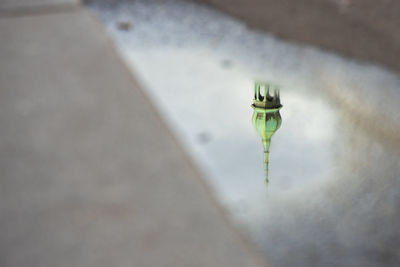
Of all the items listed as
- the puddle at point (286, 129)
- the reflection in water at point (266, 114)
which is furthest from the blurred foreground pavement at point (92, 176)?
the reflection in water at point (266, 114)

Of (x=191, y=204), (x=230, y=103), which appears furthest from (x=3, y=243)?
(x=230, y=103)

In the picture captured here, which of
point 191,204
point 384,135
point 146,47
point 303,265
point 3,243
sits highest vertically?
point 146,47

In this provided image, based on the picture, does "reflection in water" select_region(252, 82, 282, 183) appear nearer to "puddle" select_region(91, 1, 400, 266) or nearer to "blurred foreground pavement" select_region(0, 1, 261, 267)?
"puddle" select_region(91, 1, 400, 266)

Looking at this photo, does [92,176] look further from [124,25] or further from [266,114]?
[124,25]

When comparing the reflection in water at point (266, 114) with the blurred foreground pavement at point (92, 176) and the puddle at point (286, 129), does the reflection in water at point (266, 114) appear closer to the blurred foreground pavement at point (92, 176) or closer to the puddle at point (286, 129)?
the puddle at point (286, 129)

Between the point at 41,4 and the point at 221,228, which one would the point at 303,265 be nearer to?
the point at 221,228

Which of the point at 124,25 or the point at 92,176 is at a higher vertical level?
the point at 124,25

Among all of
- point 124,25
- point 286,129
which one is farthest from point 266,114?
point 124,25

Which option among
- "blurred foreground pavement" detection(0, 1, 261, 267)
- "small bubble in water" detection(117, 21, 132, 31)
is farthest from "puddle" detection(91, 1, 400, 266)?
"blurred foreground pavement" detection(0, 1, 261, 267)
